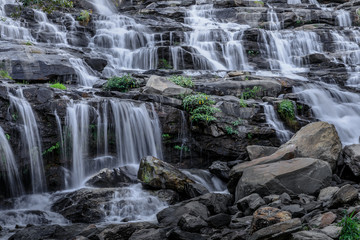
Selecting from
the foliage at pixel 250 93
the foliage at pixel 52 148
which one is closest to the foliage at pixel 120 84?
the foliage at pixel 52 148

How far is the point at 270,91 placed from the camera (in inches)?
609

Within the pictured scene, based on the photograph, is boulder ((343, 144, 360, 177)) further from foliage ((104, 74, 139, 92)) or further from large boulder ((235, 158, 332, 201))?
foliage ((104, 74, 139, 92))

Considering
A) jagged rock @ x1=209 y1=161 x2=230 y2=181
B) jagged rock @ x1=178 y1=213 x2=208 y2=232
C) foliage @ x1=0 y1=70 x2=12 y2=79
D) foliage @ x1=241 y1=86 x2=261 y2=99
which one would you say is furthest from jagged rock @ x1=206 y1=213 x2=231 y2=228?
foliage @ x1=0 y1=70 x2=12 y2=79

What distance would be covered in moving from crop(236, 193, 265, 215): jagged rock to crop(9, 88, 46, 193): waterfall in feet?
18.6

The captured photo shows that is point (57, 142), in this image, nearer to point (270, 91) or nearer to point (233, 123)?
point (233, 123)

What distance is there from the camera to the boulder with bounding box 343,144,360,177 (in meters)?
9.69

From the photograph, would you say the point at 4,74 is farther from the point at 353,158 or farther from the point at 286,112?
the point at 353,158

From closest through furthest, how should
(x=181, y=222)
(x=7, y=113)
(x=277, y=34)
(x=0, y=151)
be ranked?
(x=181, y=222) < (x=0, y=151) < (x=7, y=113) < (x=277, y=34)

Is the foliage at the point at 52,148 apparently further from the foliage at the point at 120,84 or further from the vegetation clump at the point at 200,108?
the vegetation clump at the point at 200,108

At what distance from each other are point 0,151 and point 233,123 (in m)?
7.50

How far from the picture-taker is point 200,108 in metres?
12.3

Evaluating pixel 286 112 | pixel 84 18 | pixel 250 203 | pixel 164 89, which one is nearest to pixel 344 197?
pixel 250 203

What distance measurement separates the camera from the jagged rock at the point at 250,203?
292 inches

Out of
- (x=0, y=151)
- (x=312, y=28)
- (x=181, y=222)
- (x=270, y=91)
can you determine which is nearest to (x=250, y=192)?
(x=181, y=222)
